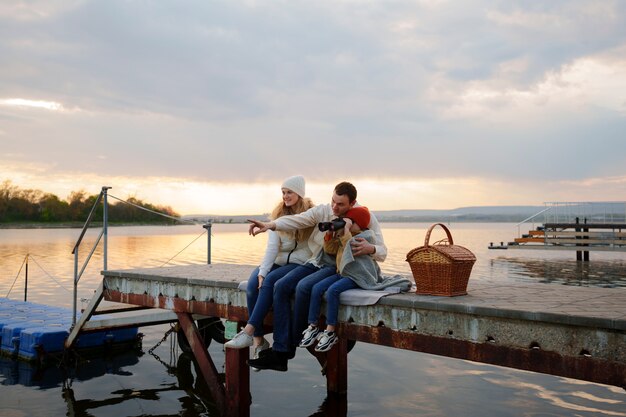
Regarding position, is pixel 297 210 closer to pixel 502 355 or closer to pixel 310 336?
pixel 310 336

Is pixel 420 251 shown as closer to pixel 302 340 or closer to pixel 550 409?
pixel 302 340

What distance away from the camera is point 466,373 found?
1061 cm

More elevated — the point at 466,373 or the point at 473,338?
the point at 473,338

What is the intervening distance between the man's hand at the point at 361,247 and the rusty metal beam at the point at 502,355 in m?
0.76

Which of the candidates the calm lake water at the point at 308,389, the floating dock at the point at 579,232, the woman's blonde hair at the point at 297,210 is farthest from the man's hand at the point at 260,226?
the floating dock at the point at 579,232

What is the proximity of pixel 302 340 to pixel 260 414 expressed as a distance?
2729mm

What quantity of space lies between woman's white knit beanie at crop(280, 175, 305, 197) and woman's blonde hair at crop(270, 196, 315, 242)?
10cm

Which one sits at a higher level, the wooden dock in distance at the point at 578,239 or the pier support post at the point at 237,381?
the wooden dock in distance at the point at 578,239

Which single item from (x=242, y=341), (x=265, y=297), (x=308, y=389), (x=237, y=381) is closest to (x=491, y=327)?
(x=265, y=297)

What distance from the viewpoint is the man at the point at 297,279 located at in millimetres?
6430

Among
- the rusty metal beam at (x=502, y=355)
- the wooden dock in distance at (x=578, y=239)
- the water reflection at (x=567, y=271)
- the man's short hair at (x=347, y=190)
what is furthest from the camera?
the wooden dock in distance at (x=578, y=239)

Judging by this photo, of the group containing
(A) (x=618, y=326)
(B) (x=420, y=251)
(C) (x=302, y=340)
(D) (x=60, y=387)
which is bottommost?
(D) (x=60, y=387)

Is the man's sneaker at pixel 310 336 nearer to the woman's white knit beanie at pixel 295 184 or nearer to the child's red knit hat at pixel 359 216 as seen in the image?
the child's red knit hat at pixel 359 216

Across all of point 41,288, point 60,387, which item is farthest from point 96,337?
point 41,288
